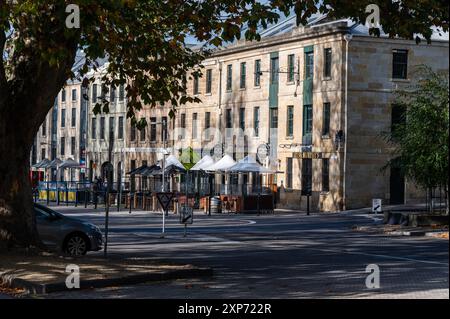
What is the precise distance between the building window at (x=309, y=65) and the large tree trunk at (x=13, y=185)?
3794 centimetres

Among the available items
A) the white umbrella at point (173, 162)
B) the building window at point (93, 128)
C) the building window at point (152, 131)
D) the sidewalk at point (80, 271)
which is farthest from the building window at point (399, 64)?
the sidewalk at point (80, 271)

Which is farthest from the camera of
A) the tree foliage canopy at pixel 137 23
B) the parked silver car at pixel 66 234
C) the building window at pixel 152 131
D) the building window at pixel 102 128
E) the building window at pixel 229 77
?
the building window at pixel 102 128

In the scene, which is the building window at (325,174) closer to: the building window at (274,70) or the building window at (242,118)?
the building window at (274,70)

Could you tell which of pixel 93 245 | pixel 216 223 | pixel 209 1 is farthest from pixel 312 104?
pixel 209 1

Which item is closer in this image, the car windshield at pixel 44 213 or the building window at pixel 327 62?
the car windshield at pixel 44 213

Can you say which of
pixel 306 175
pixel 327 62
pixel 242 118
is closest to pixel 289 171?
pixel 306 175

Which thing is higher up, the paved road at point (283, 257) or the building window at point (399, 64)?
the building window at point (399, 64)

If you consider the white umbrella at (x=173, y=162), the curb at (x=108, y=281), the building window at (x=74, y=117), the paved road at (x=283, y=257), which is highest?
the building window at (x=74, y=117)

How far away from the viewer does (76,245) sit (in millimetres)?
25188

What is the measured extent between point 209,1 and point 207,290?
6.17 metres

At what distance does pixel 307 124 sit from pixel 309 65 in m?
3.35

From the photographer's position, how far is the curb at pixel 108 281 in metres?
16.6

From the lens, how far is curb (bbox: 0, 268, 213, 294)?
16.6 meters

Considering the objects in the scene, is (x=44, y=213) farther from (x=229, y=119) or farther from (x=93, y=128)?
(x=93, y=128)
